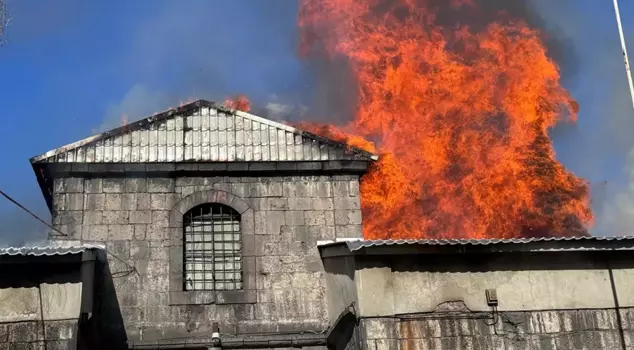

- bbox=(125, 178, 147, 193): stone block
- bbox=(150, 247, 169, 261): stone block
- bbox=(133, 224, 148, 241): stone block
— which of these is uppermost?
bbox=(125, 178, 147, 193): stone block

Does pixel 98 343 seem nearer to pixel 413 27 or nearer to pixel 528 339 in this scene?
pixel 528 339

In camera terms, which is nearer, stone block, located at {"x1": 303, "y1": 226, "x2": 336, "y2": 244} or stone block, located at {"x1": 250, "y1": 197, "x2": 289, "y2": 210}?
stone block, located at {"x1": 303, "y1": 226, "x2": 336, "y2": 244}

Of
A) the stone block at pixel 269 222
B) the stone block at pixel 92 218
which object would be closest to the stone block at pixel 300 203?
the stone block at pixel 269 222

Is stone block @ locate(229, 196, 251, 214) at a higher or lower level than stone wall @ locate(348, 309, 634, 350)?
higher

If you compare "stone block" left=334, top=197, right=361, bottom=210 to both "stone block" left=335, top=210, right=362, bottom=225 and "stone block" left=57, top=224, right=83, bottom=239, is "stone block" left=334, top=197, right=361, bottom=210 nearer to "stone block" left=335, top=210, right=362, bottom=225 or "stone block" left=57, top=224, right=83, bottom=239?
"stone block" left=335, top=210, right=362, bottom=225

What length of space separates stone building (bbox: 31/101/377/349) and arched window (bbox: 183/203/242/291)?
0.02 metres

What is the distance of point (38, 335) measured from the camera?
38.7 ft

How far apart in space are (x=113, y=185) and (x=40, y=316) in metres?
4.36

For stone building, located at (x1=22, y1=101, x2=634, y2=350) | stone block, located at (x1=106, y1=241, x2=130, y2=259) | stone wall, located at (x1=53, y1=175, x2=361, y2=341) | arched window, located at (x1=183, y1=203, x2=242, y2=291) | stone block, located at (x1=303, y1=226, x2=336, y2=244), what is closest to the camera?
stone building, located at (x1=22, y1=101, x2=634, y2=350)

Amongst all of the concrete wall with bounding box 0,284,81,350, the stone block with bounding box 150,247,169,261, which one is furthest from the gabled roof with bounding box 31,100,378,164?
the concrete wall with bounding box 0,284,81,350

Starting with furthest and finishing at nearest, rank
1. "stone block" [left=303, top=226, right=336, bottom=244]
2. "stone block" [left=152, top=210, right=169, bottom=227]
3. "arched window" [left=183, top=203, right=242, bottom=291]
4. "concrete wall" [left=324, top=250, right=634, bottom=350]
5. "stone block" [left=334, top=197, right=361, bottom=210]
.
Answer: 1. "stone block" [left=334, top=197, right=361, bottom=210]
2. "stone block" [left=303, top=226, right=336, bottom=244]
3. "stone block" [left=152, top=210, right=169, bottom=227]
4. "arched window" [left=183, top=203, right=242, bottom=291]
5. "concrete wall" [left=324, top=250, right=634, bottom=350]

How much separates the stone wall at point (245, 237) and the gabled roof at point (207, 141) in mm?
584

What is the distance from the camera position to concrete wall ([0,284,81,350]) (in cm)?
1177

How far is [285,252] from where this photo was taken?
608 inches
